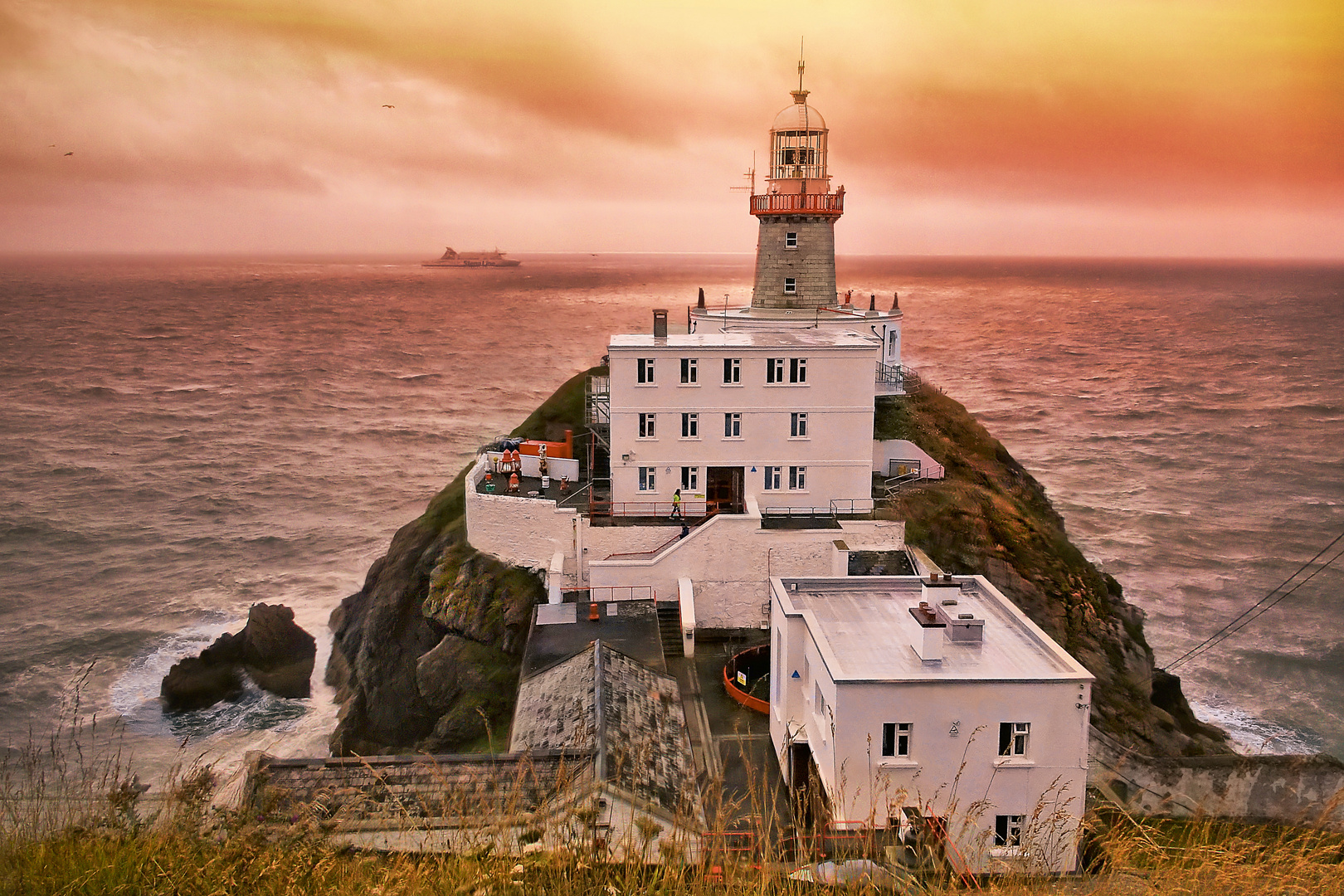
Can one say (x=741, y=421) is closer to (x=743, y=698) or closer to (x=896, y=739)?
(x=743, y=698)

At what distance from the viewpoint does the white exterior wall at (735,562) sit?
94.0ft

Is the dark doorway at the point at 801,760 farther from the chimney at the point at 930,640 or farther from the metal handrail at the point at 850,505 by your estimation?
the metal handrail at the point at 850,505

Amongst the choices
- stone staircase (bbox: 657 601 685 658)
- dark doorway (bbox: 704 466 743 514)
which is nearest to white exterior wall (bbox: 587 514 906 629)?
stone staircase (bbox: 657 601 685 658)

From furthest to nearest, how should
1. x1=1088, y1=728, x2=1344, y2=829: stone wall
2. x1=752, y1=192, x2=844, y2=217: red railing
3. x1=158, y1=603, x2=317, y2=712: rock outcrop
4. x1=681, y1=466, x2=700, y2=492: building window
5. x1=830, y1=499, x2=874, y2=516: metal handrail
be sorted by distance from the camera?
x1=752, y1=192, x2=844, y2=217: red railing
x1=158, y1=603, x2=317, y2=712: rock outcrop
x1=830, y1=499, x2=874, y2=516: metal handrail
x1=681, y1=466, x2=700, y2=492: building window
x1=1088, y1=728, x2=1344, y2=829: stone wall

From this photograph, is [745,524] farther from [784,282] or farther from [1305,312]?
[1305,312]

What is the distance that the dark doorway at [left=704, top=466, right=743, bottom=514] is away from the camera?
3075 cm

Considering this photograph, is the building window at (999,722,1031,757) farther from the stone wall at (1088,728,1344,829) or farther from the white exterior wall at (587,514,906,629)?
the white exterior wall at (587,514,906,629)

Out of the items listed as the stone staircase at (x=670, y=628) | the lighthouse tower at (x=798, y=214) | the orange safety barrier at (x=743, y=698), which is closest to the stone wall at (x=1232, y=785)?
the orange safety barrier at (x=743, y=698)

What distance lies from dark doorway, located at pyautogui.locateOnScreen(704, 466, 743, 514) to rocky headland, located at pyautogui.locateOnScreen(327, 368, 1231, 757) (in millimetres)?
5563

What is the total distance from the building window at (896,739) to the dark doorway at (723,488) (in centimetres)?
1379

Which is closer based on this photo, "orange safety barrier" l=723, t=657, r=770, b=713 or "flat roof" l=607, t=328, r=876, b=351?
"orange safety barrier" l=723, t=657, r=770, b=713

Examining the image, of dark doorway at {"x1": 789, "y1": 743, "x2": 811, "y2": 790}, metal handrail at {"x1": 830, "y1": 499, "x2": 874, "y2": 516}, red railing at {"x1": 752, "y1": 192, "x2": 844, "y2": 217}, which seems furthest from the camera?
red railing at {"x1": 752, "y1": 192, "x2": 844, "y2": 217}

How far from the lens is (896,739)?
17328 mm

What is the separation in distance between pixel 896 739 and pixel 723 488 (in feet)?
48.8
